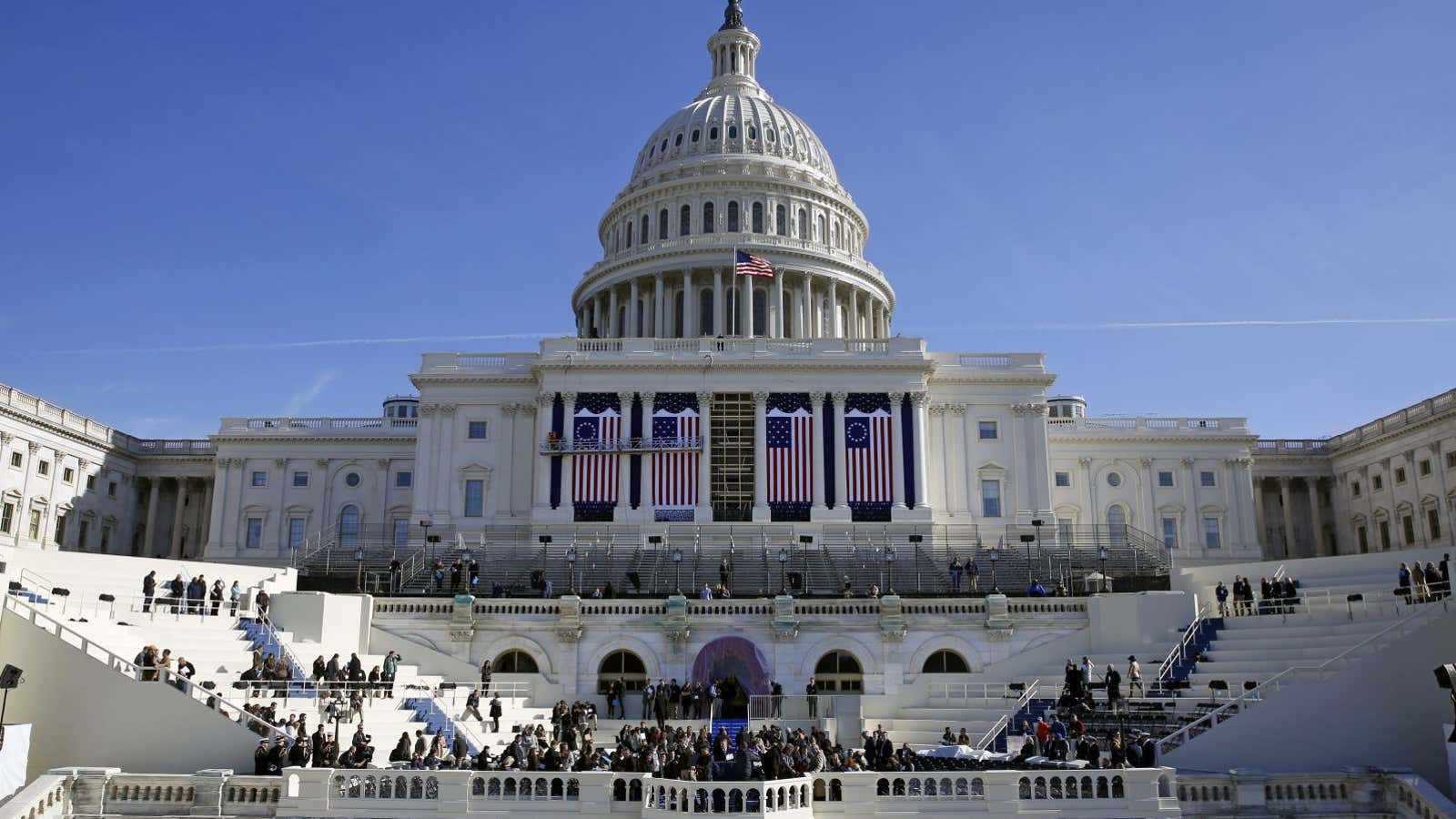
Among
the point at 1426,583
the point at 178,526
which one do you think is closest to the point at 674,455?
the point at 1426,583

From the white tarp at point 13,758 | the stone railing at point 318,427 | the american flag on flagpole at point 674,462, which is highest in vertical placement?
the stone railing at point 318,427

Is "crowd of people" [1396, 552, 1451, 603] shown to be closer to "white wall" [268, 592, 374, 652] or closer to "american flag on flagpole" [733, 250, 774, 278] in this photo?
"white wall" [268, 592, 374, 652]

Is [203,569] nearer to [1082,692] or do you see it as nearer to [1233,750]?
[1082,692]

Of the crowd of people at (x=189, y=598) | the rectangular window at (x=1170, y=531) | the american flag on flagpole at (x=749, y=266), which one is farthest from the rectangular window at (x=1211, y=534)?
the crowd of people at (x=189, y=598)

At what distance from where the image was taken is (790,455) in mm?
70562

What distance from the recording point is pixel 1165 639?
152 feet

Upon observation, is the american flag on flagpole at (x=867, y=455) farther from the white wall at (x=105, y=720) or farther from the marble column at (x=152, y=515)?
the marble column at (x=152, y=515)

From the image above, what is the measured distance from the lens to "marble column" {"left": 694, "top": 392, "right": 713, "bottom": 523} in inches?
2734

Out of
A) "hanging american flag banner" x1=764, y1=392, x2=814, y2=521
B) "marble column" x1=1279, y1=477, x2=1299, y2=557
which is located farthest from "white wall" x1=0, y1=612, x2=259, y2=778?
"marble column" x1=1279, y1=477, x2=1299, y2=557

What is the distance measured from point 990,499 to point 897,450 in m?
7.56

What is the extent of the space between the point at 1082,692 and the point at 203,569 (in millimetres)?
34477

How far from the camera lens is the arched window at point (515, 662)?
48.3 meters

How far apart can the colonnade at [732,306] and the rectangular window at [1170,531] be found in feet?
79.5

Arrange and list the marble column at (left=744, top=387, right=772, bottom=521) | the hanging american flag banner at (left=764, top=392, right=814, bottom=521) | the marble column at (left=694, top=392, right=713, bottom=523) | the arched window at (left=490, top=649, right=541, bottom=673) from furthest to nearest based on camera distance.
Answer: the hanging american flag banner at (left=764, top=392, right=814, bottom=521)
the marble column at (left=694, top=392, right=713, bottom=523)
the marble column at (left=744, top=387, right=772, bottom=521)
the arched window at (left=490, top=649, right=541, bottom=673)
